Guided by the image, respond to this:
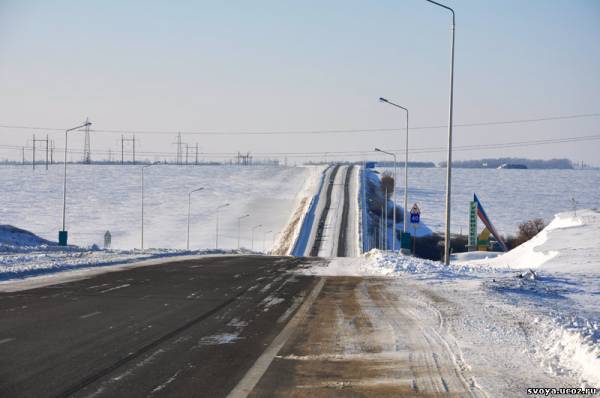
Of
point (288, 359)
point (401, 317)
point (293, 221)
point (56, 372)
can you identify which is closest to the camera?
point (56, 372)

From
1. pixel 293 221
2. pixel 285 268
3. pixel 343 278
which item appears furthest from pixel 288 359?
pixel 293 221

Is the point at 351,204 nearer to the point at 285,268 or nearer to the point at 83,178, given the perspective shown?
the point at 83,178

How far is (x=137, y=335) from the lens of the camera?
12.2 metres

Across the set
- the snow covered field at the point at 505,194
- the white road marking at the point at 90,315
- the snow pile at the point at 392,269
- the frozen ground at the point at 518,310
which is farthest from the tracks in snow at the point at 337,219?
the white road marking at the point at 90,315

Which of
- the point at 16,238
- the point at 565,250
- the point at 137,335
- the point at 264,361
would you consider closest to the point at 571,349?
the point at 264,361

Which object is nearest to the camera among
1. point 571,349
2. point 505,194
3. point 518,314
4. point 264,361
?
point 264,361

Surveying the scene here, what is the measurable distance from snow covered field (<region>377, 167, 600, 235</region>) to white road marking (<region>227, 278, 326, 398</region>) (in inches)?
3811

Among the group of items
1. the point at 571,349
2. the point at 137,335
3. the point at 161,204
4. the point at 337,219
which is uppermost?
the point at 571,349

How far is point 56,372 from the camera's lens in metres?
9.14

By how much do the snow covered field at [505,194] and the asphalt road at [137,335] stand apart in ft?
306

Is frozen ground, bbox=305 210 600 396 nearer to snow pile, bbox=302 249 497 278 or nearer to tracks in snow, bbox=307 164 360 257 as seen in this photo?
snow pile, bbox=302 249 497 278

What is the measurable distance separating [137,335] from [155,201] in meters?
116

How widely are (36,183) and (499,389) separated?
477ft

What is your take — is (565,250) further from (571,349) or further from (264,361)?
(264,361)
